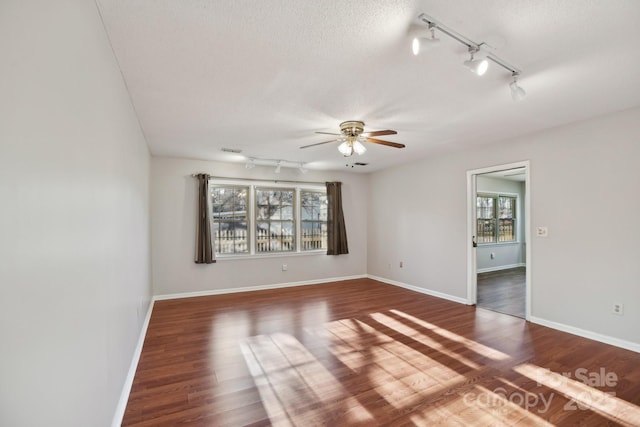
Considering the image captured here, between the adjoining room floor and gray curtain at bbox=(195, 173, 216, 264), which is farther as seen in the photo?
gray curtain at bbox=(195, 173, 216, 264)

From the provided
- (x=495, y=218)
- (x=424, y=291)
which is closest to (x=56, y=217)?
(x=424, y=291)

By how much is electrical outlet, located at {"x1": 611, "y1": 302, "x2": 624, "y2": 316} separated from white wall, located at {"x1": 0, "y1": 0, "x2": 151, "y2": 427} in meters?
4.64

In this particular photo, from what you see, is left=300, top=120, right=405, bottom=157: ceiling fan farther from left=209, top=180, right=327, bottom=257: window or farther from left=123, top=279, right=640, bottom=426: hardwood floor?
left=209, top=180, right=327, bottom=257: window

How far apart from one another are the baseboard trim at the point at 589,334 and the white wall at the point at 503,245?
347 centimetres

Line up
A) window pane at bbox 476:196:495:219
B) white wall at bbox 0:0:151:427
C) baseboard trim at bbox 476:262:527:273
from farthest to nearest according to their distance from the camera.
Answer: window pane at bbox 476:196:495:219 < baseboard trim at bbox 476:262:527:273 < white wall at bbox 0:0:151:427

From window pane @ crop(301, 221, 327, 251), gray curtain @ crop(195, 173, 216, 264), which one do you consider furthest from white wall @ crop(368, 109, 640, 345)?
gray curtain @ crop(195, 173, 216, 264)

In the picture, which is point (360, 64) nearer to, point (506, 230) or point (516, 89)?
point (516, 89)

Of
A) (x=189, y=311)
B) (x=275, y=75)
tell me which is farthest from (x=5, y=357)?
(x=189, y=311)

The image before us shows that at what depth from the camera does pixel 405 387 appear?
2438 mm

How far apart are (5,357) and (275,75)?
225 cm

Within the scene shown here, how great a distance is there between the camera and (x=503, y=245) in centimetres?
804

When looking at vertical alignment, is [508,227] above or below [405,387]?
above

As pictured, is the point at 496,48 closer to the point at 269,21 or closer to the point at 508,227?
the point at 269,21

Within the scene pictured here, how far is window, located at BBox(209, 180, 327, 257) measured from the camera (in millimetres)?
5809
